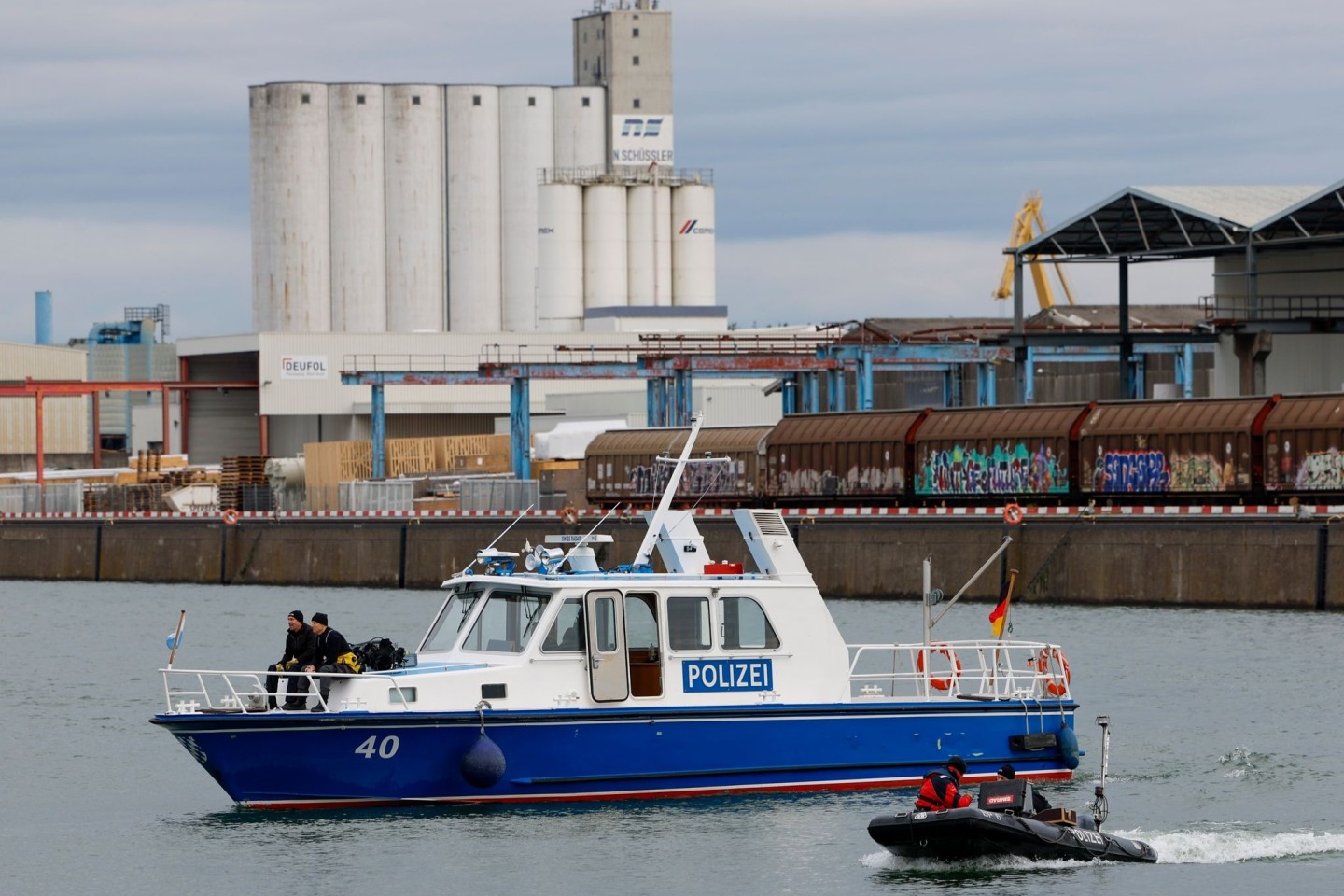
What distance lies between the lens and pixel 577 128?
111 meters

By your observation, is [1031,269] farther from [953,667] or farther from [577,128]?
[953,667]

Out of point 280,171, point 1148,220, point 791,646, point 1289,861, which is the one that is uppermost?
point 280,171

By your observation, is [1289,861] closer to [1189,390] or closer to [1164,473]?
[1164,473]

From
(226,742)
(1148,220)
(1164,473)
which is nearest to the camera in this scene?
(226,742)

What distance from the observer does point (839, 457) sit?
55.6 m

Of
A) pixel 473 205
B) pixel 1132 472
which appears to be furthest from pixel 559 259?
pixel 1132 472

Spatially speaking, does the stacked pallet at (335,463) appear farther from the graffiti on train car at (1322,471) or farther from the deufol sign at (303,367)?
the graffiti on train car at (1322,471)

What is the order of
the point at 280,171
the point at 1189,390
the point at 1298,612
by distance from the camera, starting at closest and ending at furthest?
the point at 1298,612, the point at 1189,390, the point at 280,171

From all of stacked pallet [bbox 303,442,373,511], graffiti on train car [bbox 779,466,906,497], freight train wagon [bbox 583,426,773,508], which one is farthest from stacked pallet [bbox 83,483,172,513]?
graffiti on train car [bbox 779,466,906,497]

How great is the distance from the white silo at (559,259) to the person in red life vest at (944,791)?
83873 millimetres

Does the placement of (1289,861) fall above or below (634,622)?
below

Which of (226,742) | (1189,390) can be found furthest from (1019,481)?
(226,742)

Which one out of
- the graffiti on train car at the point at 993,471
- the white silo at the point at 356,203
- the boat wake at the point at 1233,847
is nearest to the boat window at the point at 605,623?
the boat wake at the point at 1233,847

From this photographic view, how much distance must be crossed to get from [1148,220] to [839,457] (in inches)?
522
